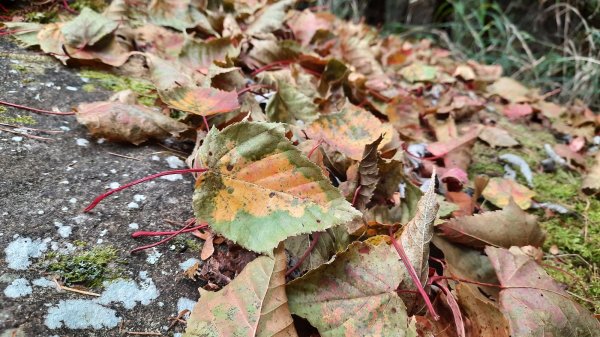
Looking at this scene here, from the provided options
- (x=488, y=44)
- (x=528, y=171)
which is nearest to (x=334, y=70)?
(x=528, y=171)

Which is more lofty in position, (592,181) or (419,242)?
(419,242)

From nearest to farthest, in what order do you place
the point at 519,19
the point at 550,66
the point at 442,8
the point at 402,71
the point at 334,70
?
the point at 334,70
the point at 402,71
the point at 550,66
the point at 519,19
the point at 442,8

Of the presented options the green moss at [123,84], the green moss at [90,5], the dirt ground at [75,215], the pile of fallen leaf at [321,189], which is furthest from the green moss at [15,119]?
the green moss at [90,5]

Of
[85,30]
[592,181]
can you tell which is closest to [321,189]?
[85,30]

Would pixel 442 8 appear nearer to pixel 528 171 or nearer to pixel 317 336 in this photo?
pixel 528 171

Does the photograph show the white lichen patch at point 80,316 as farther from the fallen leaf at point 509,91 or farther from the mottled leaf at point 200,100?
the fallen leaf at point 509,91

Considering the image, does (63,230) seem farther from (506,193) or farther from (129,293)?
(506,193)

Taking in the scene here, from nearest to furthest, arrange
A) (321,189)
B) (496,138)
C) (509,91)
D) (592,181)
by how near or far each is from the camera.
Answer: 1. (321,189)
2. (592,181)
3. (496,138)
4. (509,91)
